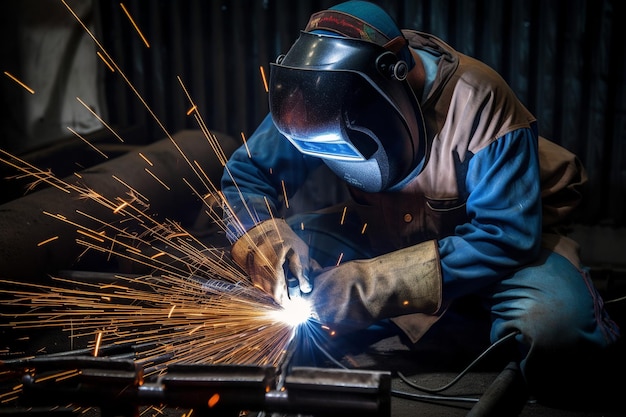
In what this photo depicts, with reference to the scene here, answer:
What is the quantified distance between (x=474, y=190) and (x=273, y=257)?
74 cm

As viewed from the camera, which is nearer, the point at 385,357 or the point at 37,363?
the point at 37,363

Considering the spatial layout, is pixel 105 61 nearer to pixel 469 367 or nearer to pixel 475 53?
pixel 475 53

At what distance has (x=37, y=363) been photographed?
2135 mm

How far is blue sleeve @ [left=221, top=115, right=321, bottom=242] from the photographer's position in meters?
3.20

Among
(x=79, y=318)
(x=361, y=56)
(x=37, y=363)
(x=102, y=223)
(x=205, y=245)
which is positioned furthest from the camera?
(x=205, y=245)

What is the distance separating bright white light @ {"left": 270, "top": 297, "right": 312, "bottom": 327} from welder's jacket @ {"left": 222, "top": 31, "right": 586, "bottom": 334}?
43cm

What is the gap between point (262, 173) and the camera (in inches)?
131

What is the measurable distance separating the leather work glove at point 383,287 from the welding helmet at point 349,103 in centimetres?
28

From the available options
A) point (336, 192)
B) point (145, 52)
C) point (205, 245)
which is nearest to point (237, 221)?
point (205, 245)

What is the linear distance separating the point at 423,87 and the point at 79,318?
1.72 m

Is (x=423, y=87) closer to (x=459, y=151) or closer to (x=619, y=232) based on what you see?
(x=459, y=151)

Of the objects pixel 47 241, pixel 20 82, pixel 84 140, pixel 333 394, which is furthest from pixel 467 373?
pixel 20 82

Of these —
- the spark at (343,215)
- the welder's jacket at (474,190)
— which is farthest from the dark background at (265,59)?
the spark at (343,215)

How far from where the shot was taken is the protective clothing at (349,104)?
2.52 meters
